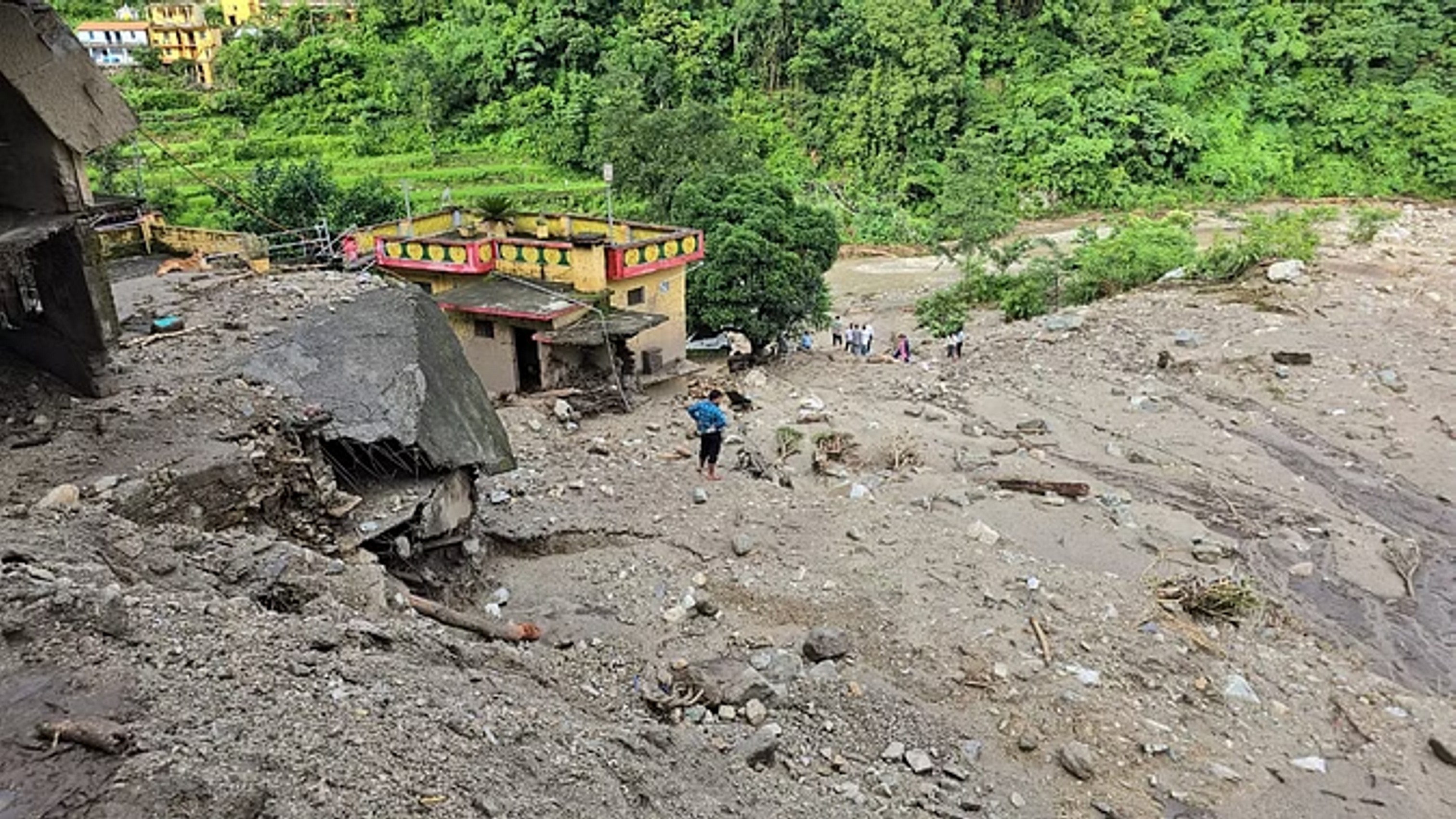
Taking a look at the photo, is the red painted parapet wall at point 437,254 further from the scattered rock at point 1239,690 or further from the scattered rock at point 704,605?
the scattered rock at point 1239,690

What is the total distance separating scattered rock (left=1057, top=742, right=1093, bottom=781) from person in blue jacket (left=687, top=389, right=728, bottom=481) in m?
5.70

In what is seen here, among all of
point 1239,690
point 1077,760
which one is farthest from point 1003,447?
point 1077,760

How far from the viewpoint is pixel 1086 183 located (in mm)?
39281

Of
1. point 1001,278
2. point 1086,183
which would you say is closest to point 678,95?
point 1086,183

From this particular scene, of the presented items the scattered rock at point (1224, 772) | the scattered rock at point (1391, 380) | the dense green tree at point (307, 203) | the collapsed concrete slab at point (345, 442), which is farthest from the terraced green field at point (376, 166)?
the scattered rock at point (1224, 772)

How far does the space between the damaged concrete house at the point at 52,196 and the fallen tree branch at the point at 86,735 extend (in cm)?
412

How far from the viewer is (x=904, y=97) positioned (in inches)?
1567

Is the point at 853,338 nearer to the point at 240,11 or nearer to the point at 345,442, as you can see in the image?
the point at 345,442

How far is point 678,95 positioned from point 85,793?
142ft

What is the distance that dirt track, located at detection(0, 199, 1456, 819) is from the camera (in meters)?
4.28

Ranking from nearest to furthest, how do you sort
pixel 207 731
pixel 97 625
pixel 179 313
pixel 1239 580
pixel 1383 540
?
pixel 207 731 → pixel 97 625 → pixel 179 313 → pixel 1239 580 → pixel 1383 540

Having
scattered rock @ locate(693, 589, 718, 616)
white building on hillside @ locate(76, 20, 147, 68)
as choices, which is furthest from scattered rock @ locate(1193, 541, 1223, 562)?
white building on hillside @ locate(76, 20, 147, 68)

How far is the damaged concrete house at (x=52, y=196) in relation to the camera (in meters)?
6.41

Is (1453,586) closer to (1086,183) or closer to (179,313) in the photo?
(179,313)
